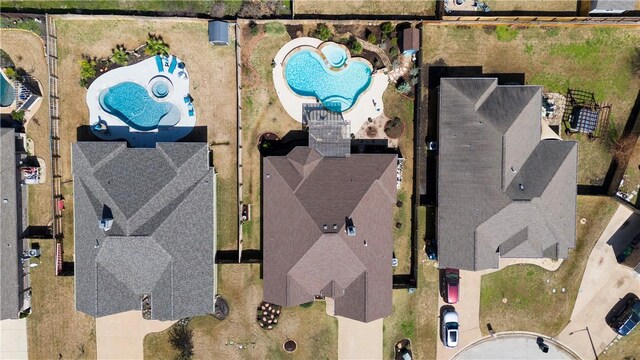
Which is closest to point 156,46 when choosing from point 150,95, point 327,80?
point 150,95

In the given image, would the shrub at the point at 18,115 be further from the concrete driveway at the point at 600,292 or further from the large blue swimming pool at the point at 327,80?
the concrete driveway at the point at 600,292

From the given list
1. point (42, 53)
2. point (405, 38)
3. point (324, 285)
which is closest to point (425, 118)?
point (405, 38)

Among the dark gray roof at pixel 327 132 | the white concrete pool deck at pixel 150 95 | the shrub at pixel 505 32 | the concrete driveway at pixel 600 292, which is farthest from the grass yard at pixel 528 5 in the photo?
the white concrete pool deck at pixel 150 95

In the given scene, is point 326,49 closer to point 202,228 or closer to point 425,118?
point 425,118

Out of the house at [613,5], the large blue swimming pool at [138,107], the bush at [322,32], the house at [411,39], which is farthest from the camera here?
the large blue swimming pool at [138,107]

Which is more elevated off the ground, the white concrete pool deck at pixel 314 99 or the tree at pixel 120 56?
the tree at pixel 120 56

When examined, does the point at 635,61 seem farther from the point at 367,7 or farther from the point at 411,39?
the point at 367,7

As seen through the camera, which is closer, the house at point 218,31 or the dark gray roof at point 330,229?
the dark gray roof at point 330,229
